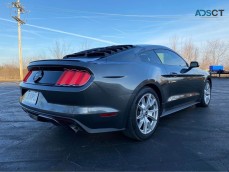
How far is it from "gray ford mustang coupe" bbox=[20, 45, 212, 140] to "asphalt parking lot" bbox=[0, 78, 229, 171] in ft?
1.06

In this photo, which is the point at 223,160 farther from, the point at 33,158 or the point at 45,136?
the point at 45,136

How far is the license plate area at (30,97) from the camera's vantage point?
3.29 m

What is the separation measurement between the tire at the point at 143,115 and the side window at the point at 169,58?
844 millimetres

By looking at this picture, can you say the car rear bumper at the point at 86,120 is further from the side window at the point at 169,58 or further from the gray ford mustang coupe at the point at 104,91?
the side window at the point at 169,58

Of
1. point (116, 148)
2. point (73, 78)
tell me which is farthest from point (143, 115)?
point (73, 78)

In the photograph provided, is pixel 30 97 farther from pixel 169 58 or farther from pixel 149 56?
pixel 169 58

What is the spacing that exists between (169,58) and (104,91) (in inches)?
81.2

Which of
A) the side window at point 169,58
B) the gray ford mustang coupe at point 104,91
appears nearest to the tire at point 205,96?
the side window at point 169,58

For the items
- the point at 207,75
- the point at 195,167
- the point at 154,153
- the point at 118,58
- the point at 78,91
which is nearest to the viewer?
the point at 195,167

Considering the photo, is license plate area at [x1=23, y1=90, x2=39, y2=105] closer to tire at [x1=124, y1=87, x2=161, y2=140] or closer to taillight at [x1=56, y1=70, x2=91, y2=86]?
taillight at [x1=56, y1=70, x2=91, y2=86]

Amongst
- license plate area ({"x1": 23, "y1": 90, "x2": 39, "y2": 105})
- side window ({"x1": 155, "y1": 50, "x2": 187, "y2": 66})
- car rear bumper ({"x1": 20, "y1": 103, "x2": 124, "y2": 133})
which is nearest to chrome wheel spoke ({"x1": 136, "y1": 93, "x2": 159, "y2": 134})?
car rear bumper ({"x1": 20, "y1": 103, "x2": 124, "y2": 133})

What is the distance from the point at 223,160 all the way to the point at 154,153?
0.81m

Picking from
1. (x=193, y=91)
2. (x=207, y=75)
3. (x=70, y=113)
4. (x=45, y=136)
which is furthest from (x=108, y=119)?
(x=207, y=75)

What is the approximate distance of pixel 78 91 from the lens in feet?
9.28
